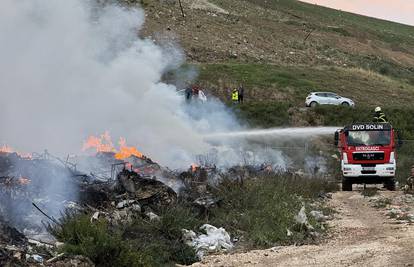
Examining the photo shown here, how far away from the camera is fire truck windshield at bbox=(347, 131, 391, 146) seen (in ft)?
76.6

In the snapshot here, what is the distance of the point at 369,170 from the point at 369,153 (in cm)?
63

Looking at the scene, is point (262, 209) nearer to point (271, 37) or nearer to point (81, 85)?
point (81, 85)

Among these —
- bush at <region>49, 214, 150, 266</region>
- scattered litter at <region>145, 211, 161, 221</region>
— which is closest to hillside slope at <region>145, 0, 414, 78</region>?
scattered litter at <region>145, 211, 161, 221</region>

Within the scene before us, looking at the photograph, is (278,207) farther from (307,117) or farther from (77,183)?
(307,117)

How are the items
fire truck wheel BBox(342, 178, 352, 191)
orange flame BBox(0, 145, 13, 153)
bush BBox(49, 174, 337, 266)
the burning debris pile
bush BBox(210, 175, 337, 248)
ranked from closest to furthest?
1. bush BBox(49, 174, 337, 266)
2. the burning debris pile
3. bush BBox(210, 175, 337, 248)
4. orange flame BBox(0, 145, 13, 153)
5. fire truck wheel BBox(342, 178, 352, 191)

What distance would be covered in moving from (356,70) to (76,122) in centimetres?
4751

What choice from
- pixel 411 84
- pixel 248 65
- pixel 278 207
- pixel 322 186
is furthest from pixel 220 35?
pixel 278 207

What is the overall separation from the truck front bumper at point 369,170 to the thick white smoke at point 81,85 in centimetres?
540

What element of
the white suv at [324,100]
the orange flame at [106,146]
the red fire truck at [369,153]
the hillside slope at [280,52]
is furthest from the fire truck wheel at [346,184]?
the hillside slope at [280,52]

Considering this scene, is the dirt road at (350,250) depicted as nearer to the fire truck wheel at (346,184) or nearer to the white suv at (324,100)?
the fire truck wheel at (346,184)

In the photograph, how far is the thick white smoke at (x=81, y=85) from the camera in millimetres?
19156

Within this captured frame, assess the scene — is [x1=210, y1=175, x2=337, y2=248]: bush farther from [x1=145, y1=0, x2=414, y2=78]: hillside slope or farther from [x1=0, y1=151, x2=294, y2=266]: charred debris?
[x1=145, y1=0, x2=414, y2=78]: hillside slope

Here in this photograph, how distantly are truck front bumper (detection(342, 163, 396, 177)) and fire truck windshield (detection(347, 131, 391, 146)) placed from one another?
0.82 metres

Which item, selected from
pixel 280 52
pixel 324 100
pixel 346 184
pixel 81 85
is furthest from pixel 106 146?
pixel 280 52
